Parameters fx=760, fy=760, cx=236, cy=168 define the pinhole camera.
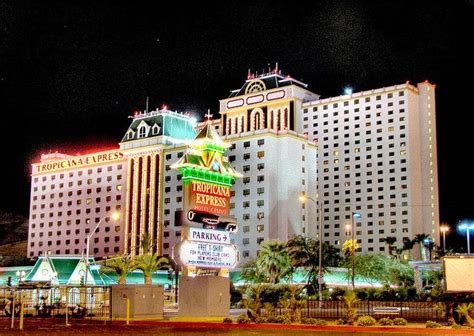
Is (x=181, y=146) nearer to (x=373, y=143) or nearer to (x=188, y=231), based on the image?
(x=373, y=143)

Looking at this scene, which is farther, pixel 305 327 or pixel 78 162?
pixel 78 162

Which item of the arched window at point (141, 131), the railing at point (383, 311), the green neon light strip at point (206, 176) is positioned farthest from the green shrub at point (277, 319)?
the arched window at point (141, 131)

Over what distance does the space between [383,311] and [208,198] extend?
48.1 feet

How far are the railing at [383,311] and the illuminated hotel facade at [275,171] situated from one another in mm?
75570

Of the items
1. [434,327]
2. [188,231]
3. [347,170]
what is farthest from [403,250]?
[434,327]

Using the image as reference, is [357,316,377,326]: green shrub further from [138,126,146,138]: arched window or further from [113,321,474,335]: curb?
[138,126,146,138]: arched window

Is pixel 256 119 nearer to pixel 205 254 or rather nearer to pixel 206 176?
pixel 206 176

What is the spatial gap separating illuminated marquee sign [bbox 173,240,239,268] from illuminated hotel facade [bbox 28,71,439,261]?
79.1 meters

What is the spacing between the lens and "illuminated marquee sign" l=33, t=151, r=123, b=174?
159m

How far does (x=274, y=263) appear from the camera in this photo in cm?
10056

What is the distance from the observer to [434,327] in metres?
36.6

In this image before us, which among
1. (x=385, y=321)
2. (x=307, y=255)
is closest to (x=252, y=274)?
(x=307, y=255)

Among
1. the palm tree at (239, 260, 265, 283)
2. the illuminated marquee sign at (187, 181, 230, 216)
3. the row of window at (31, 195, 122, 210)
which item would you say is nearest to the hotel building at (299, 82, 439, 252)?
the row of window at (31, 195, 122, 210)

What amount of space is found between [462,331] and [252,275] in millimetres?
71339
